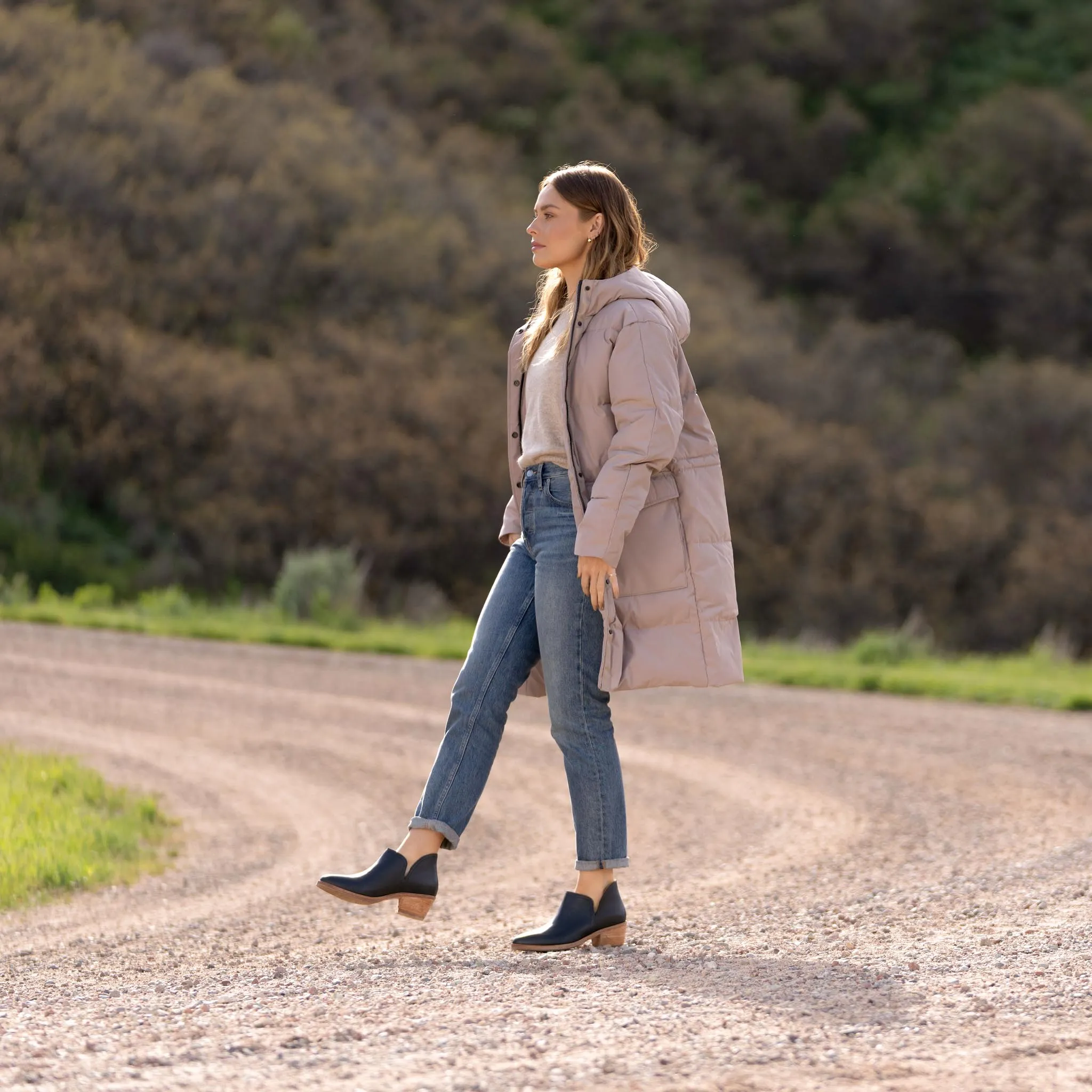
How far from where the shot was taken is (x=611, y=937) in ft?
15.9

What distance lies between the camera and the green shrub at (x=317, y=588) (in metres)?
18.6

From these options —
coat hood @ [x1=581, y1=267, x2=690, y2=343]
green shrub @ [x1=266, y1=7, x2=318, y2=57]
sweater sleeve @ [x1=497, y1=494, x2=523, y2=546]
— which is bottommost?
sweater sleeve @ [x1=497, y1=494, x2=523, y2=546]

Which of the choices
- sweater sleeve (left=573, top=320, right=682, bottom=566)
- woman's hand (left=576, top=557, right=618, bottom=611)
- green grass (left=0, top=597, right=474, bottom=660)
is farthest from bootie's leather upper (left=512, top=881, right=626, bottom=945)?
green grass (left=0, top=597, right=474, bottom=660)

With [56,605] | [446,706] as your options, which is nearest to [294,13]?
[56,605]

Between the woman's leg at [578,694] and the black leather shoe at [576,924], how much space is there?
33mm

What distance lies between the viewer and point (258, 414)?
25109 mm

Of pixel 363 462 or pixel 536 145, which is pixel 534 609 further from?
pixel 536 145

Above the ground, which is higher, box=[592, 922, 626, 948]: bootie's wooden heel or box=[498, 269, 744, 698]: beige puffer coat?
box=[498, 269, 744, 698]: beige puffer coat

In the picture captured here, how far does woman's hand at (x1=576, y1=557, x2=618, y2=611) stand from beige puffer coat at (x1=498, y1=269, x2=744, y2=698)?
3cm

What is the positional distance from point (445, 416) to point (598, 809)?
20.9m

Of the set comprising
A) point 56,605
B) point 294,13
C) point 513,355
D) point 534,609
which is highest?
point 294,13

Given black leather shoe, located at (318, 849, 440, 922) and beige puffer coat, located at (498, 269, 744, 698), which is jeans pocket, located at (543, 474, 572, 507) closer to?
beige puffer coat, located at (498, 269, 744, 698)

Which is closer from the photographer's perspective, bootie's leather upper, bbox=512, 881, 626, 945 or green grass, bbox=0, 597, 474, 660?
bootie's leather upper, bbox=512, 881, 626, 945

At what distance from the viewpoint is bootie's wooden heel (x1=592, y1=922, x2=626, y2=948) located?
4.84 m
